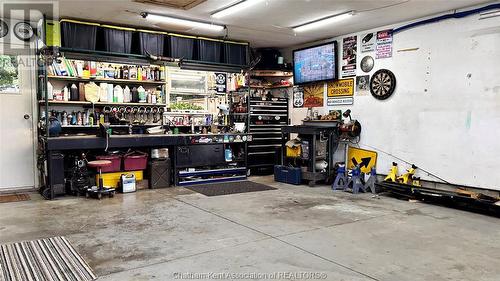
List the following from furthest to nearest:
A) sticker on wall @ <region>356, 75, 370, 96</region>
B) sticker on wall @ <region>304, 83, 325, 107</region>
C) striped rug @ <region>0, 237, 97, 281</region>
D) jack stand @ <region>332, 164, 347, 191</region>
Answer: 1. sticker on wall @ <region>304, 83, 325, 107</region>
2. sticker on wall @ <region>356, 75, 370, 96</region>
3. jack stand @ <region>332, 164, 347, 191</region>
4. striped rug @ <region>0, 237, 97, 281</region>

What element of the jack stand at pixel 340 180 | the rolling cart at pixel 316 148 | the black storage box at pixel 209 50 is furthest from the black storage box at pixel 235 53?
the jack stand at pixel 340 180

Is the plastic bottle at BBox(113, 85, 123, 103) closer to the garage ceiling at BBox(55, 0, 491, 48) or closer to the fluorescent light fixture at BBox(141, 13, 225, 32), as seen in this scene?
the garage ceiling at BBox(55, 0, 491, 48)

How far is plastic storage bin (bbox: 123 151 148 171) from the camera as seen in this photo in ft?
20.5

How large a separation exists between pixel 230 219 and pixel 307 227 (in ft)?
3.05

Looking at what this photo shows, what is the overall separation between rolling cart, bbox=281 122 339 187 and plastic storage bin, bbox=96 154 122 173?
124 inches

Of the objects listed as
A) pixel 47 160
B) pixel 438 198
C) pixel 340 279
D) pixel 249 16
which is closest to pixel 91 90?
pixel 47 160

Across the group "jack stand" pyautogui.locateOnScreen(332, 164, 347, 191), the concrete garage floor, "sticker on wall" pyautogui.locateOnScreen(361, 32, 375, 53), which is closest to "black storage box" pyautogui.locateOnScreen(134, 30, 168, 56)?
the concrete garage floor

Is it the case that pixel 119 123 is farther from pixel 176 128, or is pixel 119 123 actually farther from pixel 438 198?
pixel 438 198

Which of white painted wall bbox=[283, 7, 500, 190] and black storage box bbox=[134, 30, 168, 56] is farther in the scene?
black storage box bbox=[134, 30, 168, 56]

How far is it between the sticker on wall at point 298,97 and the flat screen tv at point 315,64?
0.28 m

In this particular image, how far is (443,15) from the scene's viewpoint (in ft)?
18.5

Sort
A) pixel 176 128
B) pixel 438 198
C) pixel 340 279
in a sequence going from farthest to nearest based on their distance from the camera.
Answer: pixel 176 128, pixel 438 198, pixel 340 279

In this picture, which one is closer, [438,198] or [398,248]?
[398,248]

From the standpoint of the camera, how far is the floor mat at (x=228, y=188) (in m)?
6.16
